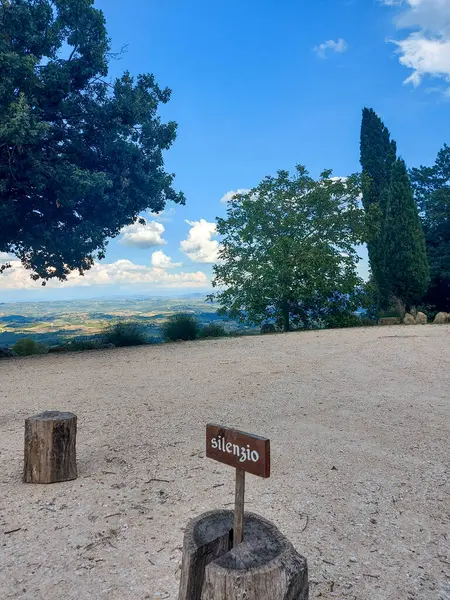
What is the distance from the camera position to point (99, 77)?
9602mm

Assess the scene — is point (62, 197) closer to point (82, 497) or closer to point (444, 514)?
point (82, 497)

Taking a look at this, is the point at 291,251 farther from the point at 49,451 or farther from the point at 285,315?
the point at 49,451

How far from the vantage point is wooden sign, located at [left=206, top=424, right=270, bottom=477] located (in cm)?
154

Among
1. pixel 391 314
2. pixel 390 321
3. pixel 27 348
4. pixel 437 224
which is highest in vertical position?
pixel 437 224

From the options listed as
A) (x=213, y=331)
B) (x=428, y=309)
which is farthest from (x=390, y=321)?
(x=213, y=331)

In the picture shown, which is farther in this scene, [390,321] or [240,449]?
[390,321]

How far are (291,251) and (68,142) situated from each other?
7786 mm

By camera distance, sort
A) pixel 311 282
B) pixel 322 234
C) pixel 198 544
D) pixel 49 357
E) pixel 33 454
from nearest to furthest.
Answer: pixel 198 544 → pixel 33 454 → pixel 49 357 → pixel 311 282 → pixel 322 234

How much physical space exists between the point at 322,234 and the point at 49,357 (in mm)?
10508

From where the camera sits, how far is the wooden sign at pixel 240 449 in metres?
1.54

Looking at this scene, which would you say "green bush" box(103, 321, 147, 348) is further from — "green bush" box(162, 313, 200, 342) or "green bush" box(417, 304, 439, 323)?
"green bush" box(417, 304, 439, 323)

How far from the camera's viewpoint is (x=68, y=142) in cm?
924

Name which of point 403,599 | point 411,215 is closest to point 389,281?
→ point 411,215

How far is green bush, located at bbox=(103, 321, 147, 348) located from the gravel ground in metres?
4.13
